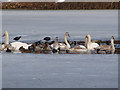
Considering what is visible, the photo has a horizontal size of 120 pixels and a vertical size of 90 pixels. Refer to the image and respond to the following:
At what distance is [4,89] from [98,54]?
11.4 ft

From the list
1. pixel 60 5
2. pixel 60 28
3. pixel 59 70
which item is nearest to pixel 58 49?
pixel 59 70

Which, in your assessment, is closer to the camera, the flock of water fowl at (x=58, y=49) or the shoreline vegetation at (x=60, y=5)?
the flock of water fowl at (x=58, y=49)

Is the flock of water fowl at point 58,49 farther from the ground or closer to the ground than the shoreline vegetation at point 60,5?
closer to the ground

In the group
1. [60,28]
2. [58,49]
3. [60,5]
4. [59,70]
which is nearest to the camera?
[59,70]

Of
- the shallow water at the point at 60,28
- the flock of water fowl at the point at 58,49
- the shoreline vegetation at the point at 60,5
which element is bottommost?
the flock of water fowl at the point at 58,49

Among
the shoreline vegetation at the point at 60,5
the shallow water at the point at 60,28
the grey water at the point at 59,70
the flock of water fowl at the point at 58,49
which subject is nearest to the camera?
the grey water at the point at 59,70

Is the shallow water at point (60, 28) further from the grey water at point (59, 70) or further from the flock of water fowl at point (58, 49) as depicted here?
the grey water at point (59, 70)

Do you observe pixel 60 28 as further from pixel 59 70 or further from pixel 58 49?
pixel 59 70

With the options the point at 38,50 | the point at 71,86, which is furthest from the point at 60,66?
the point at 38,50

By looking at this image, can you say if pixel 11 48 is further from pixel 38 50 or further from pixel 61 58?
pixel 61 58

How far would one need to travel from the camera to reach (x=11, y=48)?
9.24 m

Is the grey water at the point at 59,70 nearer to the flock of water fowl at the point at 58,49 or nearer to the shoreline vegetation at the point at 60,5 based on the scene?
the flock of water fowl at the point at 58,49

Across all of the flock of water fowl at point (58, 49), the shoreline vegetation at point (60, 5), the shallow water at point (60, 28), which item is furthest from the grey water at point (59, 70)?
the shoreline vegetation at point (60, 5)

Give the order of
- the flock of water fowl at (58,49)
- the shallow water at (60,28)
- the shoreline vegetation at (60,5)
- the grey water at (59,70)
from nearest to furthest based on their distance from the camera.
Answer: the grey water at (59,70), the flock of water fowl at (58,49), the shallow water at (60,28), the shoreline vegetation at (60,5)
